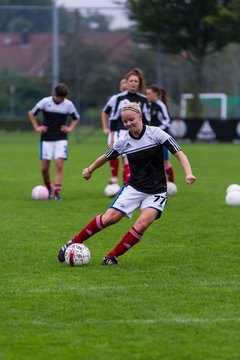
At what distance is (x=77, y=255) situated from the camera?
29.5 feet

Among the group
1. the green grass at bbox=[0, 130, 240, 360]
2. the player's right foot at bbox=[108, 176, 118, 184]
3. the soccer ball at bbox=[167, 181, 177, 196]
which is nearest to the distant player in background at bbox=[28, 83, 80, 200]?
the green grass at bbox=[0, 130, 240, 360]

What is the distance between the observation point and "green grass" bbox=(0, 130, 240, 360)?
19.9ft

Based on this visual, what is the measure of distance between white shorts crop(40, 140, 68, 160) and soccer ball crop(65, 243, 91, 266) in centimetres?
668

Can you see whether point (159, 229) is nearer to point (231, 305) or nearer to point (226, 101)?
point (231, 305)

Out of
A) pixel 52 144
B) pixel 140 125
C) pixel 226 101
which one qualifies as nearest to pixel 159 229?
pixel 140 125

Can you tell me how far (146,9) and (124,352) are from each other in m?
36.4

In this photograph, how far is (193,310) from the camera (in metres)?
7.01

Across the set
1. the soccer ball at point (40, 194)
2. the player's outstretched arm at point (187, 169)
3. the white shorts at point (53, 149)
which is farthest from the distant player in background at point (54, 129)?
the player's outstretched arm at point (187, 169)

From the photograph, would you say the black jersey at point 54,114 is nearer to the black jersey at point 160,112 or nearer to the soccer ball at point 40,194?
the soccer ball at point 40,194

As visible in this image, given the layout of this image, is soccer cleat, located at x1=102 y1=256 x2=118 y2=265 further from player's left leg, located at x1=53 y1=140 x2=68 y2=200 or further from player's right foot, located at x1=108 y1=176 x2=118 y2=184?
player's right foot, located at x1=108 y1=176 x2=118 y2=184

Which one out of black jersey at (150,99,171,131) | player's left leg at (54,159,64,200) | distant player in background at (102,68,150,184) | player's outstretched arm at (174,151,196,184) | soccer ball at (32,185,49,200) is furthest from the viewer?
black jersey at (150,99,171,131)

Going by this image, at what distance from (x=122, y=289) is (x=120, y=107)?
837 centimetres

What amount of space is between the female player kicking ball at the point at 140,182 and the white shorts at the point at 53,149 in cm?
654

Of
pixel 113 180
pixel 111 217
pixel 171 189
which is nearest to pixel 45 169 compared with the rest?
pixel 113 180
